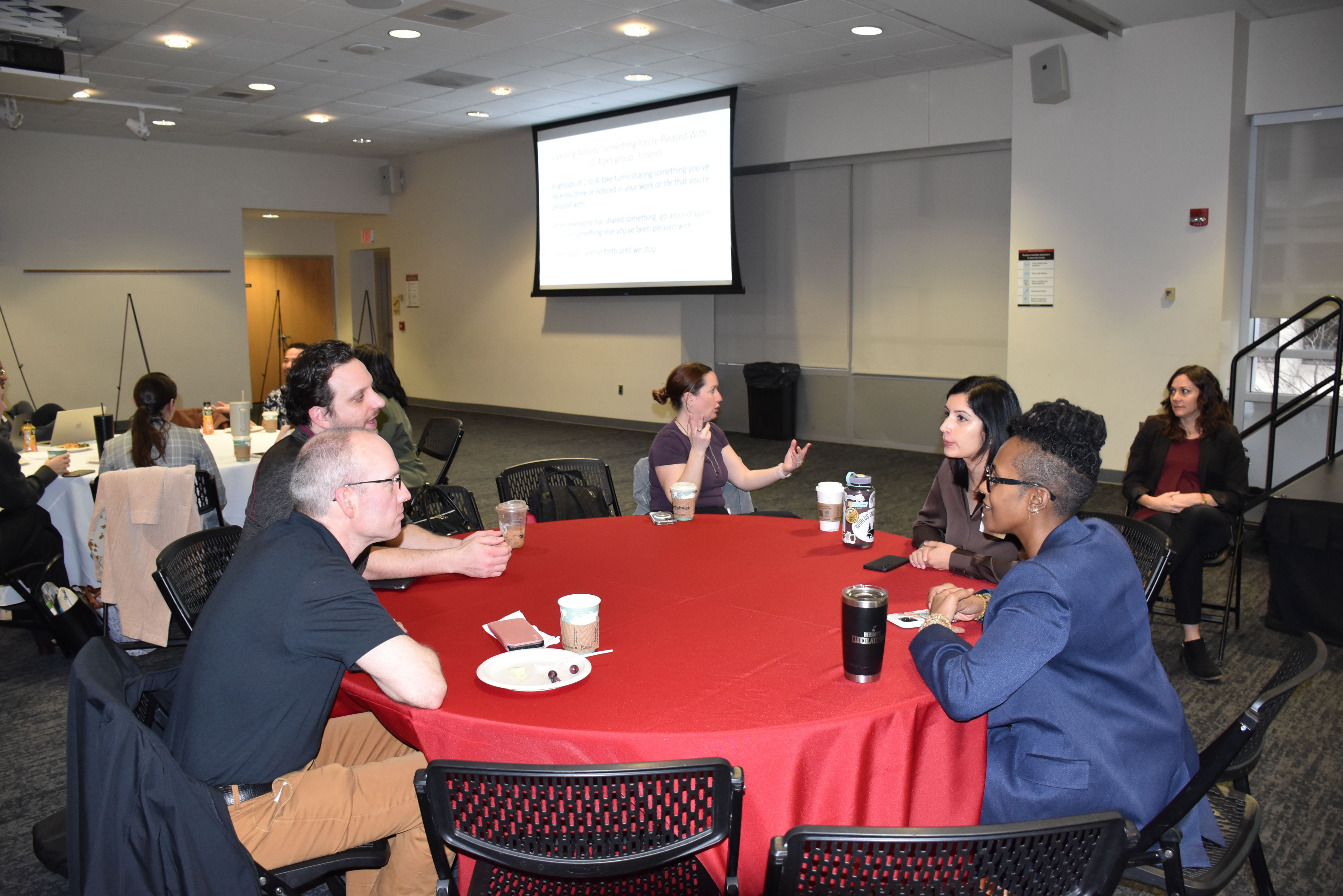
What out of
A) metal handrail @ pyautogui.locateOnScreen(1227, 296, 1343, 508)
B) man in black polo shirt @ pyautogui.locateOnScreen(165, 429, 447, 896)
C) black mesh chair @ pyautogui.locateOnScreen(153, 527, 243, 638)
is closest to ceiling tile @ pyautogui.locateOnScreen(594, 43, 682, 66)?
metal handrail @ pyautogui.locateOnScreen(1227, 296, 1343, 508)

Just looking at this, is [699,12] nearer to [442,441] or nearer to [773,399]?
[442,441]

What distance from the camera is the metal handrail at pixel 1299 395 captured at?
5.49 meters

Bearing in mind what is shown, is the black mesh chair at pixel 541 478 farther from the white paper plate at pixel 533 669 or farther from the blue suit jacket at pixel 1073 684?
the blue suit jacket at pixel 1073 684

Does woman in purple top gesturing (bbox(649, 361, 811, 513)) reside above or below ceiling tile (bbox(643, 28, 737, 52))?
below

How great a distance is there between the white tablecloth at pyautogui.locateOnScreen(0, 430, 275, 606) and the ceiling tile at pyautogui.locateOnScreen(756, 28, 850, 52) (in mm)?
4686

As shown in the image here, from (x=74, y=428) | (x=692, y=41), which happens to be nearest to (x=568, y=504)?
(x=74, y=428)

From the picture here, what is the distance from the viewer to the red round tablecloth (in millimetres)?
1658

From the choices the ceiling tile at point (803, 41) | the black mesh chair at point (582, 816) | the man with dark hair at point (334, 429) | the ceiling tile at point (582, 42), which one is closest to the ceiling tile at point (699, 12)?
the ceiling tile at point (803, 41)

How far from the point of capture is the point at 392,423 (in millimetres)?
4605

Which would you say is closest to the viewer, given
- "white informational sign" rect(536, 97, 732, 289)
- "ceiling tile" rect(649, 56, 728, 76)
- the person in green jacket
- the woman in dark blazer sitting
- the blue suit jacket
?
the blue suit jacket

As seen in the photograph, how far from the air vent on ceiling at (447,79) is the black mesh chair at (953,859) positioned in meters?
7.89

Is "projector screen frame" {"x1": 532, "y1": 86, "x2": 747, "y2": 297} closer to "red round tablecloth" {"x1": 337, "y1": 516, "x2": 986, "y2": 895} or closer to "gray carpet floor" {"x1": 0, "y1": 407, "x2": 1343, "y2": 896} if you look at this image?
"gray carpet floor" {"x1": 0, "y1": 407, "x2": 1343, "y2": 896}

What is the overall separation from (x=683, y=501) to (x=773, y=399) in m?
6.53

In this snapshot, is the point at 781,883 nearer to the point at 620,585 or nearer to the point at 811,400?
the point at 620,585
